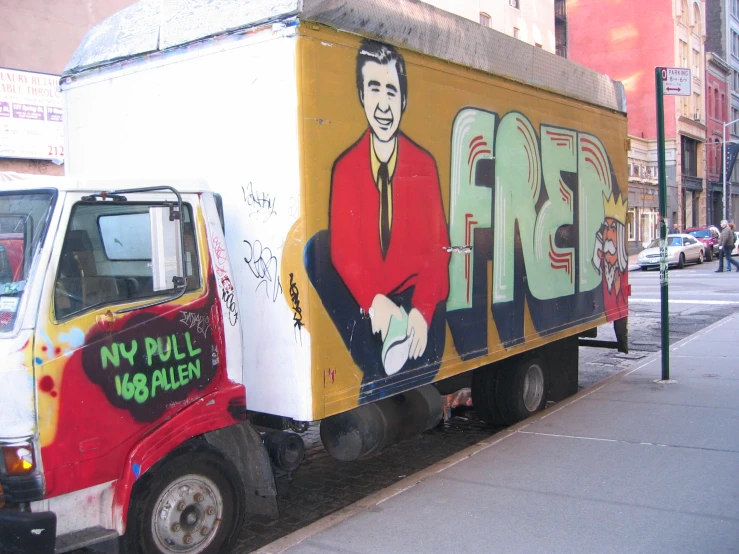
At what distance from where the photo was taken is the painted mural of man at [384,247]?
4.64 m

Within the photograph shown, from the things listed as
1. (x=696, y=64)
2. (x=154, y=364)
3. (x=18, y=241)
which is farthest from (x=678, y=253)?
(x=18, y=241)

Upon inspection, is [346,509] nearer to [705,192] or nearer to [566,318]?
[566,318]

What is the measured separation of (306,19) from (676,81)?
5975 mm

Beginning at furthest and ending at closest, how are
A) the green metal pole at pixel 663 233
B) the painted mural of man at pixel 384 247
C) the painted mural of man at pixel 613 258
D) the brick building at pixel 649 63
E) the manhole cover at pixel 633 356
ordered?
1. the brick building at pixel 649 63
2. the manhole cover at pixel 633 356
3. the green metal pole at pixel 663 233
4. the painted mural of man at pixel 613 258
5. the painted mural of man at pixel 384 247

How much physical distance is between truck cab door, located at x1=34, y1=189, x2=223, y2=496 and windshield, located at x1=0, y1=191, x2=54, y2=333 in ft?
0.38

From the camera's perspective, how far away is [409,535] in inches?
179

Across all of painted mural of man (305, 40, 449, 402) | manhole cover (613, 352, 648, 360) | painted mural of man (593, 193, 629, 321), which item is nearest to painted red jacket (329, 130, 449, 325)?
painted mural of man (305, 40, 449, 402)

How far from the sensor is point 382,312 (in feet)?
16.4

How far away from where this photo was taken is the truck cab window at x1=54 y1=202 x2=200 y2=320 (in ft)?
12.1

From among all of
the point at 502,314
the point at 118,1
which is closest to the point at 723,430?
the point at 502,314

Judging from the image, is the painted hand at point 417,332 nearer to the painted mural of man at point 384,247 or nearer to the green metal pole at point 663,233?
the painted mural of man at point 384,247

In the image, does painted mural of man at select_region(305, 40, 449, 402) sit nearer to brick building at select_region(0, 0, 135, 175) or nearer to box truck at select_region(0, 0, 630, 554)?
box truck at select_region(0, 0, 630, 554)

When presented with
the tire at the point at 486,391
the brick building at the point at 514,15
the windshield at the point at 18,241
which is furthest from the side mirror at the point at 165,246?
the brick building at the point at 514,15

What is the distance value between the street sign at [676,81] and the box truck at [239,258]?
3178 mm
